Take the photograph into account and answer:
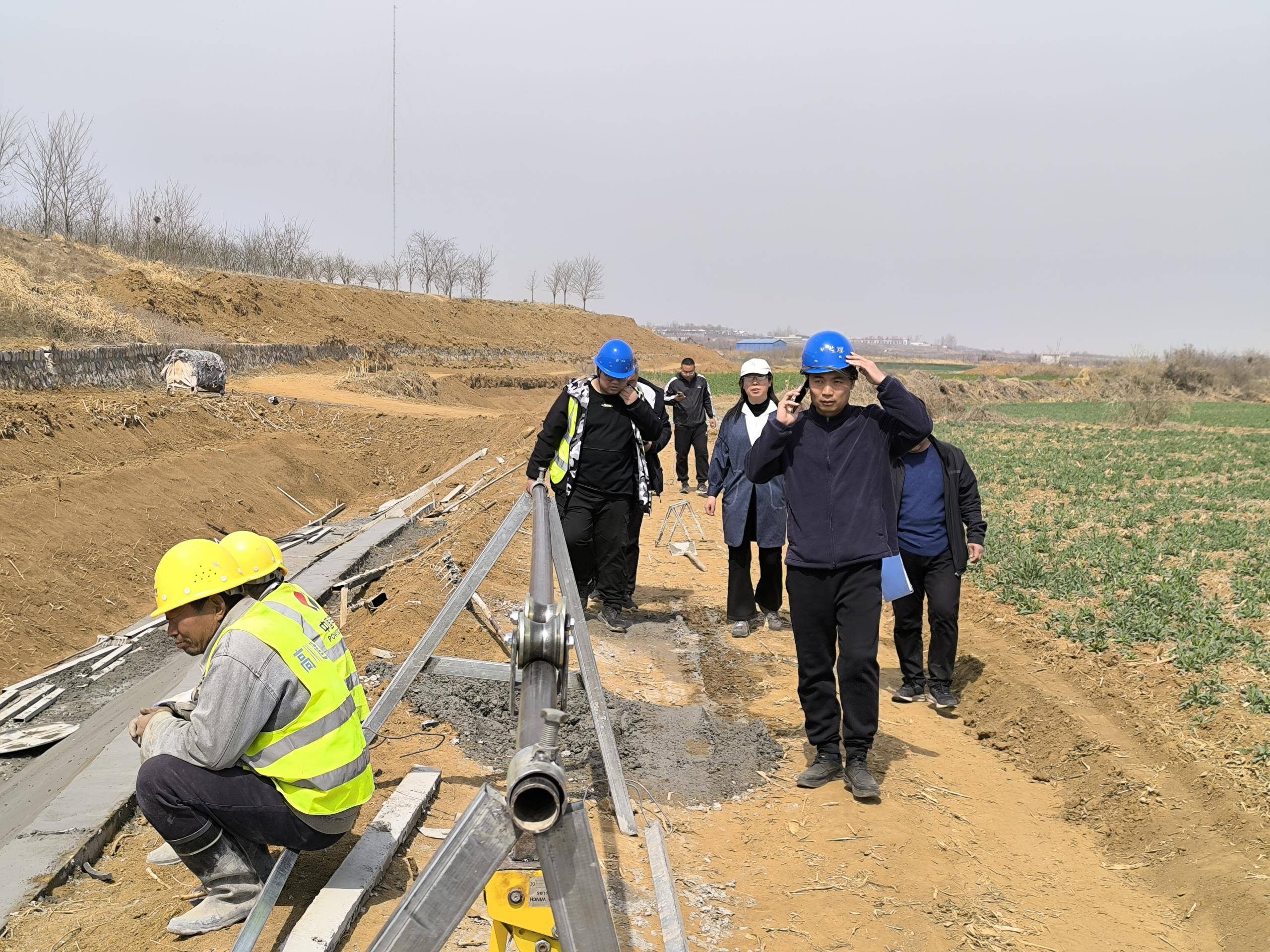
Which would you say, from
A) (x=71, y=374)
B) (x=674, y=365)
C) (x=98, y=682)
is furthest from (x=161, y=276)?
(x=674, y=365)

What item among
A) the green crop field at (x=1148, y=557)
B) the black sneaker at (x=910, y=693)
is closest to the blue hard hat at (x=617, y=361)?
the black sneaker at (x=910, y=693)

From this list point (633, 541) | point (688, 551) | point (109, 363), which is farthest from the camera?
point (109, 363)

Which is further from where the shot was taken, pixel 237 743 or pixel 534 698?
pixel 237 743

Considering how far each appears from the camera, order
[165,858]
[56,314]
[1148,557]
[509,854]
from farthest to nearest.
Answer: [56,314] → [1148,557] → [165,858] → [509,854]

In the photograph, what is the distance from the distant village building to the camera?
59.9 m

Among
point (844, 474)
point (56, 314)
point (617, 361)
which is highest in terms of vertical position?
point (56, 314)

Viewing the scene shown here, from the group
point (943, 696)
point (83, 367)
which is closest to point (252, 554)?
point (943, 696)

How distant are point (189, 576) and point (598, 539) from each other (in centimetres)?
420

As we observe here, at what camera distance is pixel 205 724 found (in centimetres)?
307

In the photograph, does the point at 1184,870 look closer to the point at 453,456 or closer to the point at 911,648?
the point at 911,648

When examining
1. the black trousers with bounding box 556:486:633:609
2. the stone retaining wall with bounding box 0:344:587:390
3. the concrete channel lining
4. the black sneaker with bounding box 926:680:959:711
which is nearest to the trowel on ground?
the black trousers with bounding box 556:486:633:609

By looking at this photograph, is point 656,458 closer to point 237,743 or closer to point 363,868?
point 363,868

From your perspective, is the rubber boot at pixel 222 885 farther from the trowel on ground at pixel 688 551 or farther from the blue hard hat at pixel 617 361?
the trowel on ground at pixel 688 551

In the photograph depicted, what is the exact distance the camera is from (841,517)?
15.0 feet
